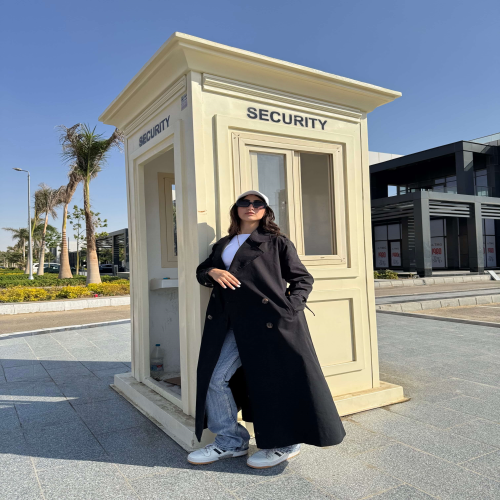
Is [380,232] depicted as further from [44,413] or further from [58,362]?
[44,413]

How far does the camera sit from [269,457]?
2.78 m

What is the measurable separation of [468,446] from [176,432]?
6.82ft

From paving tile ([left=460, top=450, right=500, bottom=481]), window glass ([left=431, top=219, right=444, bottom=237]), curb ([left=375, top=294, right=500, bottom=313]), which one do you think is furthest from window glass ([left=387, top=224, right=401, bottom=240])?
paving tile ([left=460, top=450, right=500, bottom=481])

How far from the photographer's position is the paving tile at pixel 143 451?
2816mm

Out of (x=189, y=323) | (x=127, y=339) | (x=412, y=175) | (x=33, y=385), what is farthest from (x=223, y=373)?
(x=412, y=175)

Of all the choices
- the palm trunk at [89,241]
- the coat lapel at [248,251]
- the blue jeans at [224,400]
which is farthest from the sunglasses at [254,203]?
the palm trunk at [89,241]

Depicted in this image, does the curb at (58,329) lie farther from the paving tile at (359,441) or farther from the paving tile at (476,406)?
the paving tile at (476,406)

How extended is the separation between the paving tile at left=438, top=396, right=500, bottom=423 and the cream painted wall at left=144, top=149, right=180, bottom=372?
2760mm

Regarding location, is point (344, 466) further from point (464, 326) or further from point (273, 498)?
point (464, 326)

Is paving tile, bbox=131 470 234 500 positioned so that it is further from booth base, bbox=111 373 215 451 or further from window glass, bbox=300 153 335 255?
window glass, bbox=300 153 335 255

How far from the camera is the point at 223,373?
288 centimetres

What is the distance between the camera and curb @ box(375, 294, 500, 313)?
1145cm

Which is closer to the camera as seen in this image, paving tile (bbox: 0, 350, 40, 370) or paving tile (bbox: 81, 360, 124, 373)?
paving tile (bbox: 81, 360, 124, 373)

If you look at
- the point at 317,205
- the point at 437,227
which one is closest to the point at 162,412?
the point at 317,205
